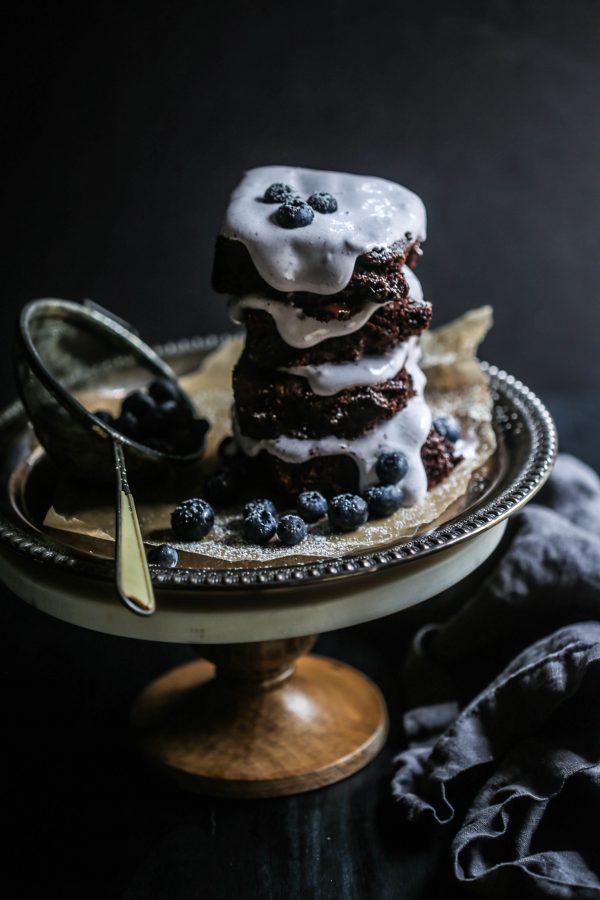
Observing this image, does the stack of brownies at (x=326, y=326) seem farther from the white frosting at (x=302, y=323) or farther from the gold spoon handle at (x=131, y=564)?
the gold spoon handle at (x=131, y=564)

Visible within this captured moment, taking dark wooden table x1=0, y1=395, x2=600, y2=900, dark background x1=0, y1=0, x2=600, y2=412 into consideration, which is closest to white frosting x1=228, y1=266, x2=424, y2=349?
dark wooden table x1=0, y1=395, x2=600, y2=900

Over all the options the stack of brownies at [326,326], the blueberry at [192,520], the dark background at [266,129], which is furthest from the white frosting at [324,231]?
the dark background at [266,129]

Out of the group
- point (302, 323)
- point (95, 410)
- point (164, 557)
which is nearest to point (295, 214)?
point (302, 323)

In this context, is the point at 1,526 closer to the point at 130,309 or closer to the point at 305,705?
the point at 305,705

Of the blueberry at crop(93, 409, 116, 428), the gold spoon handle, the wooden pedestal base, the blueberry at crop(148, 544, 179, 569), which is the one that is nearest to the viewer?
the gold spoon handle

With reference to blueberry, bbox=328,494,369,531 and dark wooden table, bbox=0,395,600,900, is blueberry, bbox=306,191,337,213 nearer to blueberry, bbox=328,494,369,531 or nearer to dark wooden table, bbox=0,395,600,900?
blueberry, bbox=328,494,369,531

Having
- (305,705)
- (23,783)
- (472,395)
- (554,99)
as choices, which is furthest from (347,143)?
(23,783)

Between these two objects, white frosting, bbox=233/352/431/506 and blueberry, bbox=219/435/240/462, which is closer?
white frosting, bbox=233/352/431/506

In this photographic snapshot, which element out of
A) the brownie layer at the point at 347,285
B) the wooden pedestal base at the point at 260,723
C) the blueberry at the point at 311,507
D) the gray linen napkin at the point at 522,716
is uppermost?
the brownie layer at the point at 347,285
